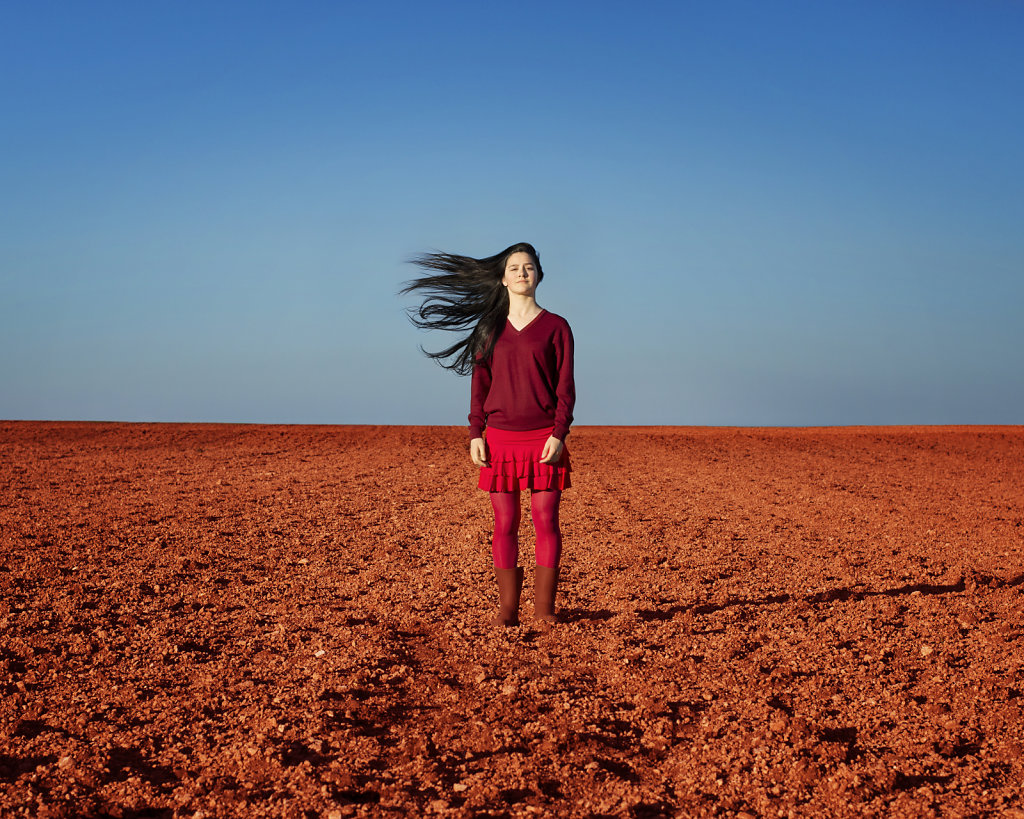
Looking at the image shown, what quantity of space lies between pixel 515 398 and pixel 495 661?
4.34 feet

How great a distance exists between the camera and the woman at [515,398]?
4473 mm

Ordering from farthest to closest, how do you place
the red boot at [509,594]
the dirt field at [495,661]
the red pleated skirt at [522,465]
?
the red boot at [509,594]
the red pleated skirt at [522,465]
the dirt field at [495,661]

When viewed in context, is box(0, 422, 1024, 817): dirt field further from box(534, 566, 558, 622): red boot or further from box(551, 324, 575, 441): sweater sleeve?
box(551, 324, 575, 441): sweater sleeve

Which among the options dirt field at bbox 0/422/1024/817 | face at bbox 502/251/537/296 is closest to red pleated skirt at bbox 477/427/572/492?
face at bbox 502/251/537/296

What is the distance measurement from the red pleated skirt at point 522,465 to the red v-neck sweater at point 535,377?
49 millimetres

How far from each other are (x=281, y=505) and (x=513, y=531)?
16.9 feet

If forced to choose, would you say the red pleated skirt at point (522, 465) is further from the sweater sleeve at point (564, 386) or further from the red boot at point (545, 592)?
the red boot at point (545, 592)

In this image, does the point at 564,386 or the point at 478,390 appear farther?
the point at 478,390

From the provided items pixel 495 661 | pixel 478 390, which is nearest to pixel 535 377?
pixel 478 390

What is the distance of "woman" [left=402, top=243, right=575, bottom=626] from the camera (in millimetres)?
4473

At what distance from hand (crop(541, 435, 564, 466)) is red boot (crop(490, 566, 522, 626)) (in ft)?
2.35

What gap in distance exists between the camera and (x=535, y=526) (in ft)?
15.0

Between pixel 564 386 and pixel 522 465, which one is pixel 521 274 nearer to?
pixel 564 386

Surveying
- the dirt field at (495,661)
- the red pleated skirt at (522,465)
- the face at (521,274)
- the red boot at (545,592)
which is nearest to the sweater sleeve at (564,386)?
the red pleated skirt at (522,465)
